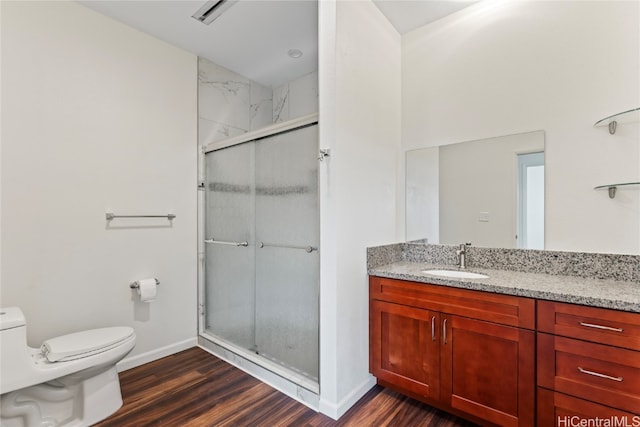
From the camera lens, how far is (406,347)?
1812mm

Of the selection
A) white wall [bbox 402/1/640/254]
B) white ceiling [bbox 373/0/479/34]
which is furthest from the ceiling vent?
white wall [bbox 402/1/640/254]

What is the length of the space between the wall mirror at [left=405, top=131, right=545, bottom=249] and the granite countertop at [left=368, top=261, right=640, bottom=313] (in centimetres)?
26

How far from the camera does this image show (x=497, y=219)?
6.47 feet

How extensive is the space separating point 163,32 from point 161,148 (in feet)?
2.95

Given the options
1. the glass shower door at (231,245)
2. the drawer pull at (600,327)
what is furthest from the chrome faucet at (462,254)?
the glass shower door at (231,245)

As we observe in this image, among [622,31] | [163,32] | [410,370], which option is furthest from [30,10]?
[622,31]

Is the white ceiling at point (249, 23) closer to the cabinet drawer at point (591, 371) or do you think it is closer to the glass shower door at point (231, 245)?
the glass shower door at point (231, 245)

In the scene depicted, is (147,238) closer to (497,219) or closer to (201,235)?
(201,235)

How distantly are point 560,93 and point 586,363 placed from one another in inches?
56.8

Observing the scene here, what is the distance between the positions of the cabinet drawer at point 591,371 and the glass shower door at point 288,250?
4.11ft

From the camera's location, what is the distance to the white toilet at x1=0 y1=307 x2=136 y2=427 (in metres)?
1.50

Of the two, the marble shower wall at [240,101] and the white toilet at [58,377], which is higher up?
the marble shower wall at [240,101]

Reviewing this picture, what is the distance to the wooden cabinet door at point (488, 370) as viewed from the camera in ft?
4.69

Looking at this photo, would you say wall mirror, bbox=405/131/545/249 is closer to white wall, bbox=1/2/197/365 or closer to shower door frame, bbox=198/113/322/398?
shower door frame, bbox=198/113/322/398
